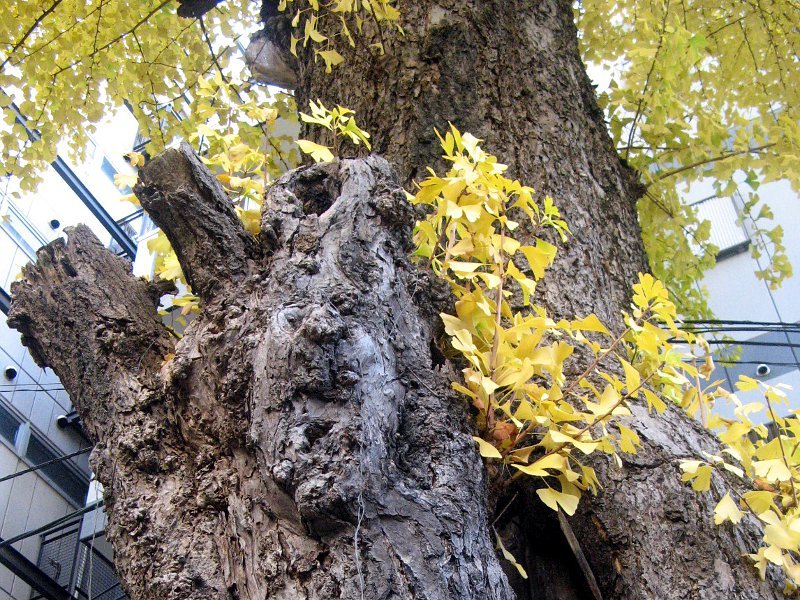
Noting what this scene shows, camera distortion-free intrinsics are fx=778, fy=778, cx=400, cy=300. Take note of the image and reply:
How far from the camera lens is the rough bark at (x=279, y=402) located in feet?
3.29

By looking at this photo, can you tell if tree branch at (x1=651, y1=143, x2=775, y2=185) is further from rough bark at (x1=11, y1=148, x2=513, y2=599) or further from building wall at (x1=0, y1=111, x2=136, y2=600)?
building wall at (x1=0, y1=111, x2=136, y2=600)

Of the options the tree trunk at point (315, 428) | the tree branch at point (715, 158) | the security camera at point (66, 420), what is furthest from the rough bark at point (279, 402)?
the security camera at point (66, 420)

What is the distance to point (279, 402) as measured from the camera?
3.55ft

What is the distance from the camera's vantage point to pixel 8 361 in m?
6.18

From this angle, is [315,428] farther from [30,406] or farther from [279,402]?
[30,406]

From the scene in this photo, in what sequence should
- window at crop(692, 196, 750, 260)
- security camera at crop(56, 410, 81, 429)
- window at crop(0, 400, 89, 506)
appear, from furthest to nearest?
security camera at crop(56, 410, 81, 429) → window at crop(692, 196, 750, 260) → window at crop(0, 400, 89, 506)

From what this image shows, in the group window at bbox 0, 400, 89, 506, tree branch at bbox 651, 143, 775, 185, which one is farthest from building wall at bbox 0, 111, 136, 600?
tree branch at bbox 651, 143, 775, 185

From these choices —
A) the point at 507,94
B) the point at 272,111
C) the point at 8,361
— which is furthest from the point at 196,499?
the point at 8,361

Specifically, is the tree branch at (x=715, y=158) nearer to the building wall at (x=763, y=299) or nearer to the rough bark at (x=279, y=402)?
the rough bark at (x=279, y=402)

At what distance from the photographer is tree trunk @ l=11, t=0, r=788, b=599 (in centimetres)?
102

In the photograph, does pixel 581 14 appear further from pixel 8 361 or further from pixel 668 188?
pixel 8 361

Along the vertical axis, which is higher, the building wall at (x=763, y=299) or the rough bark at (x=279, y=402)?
the rough bark at (x=279, y=402)

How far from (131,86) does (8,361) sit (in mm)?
3875

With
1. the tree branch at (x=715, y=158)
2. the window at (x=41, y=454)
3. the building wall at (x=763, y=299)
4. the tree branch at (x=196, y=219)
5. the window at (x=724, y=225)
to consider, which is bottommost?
the building wall at (x=763, y=299)
